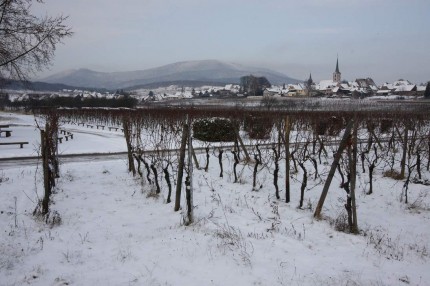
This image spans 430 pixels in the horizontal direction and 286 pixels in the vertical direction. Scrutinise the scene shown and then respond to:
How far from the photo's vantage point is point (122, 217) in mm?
7391

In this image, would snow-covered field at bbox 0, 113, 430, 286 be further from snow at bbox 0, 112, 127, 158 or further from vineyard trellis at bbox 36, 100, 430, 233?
snow at bbox 0, 112, 127, 158

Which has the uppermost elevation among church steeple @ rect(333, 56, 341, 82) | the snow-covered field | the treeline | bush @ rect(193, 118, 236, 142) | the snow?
church steeple @ rect(333, 56, 341, 82)

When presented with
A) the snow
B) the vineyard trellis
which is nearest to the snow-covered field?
the vineyard trellis

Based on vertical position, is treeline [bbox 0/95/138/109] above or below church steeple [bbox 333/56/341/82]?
below

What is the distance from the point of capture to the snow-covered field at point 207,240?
4934mm

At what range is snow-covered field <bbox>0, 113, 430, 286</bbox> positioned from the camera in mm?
4934

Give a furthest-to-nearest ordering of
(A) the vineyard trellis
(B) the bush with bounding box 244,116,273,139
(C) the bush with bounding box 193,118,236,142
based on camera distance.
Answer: (B) the bush with bounding box 244,116,273,139 → (C) the bush with bounding box 193,118,236,142 → (A) the vineyard trellis

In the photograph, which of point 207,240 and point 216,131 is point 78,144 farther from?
point 207,240

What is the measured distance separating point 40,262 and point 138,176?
17.9 ft

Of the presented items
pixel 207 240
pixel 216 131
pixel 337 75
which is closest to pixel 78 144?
pixel 216 131

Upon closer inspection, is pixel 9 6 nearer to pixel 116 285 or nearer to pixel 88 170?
pixel 88 170

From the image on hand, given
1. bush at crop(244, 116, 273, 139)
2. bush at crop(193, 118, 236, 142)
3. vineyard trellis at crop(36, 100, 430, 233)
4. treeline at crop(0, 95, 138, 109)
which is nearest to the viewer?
vineyard trellis at crop(36, 100, 430, 233)

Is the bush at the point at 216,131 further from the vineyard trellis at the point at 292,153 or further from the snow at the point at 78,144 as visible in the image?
the snow at the point at 78,144

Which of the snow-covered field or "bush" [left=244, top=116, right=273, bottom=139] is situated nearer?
the snow-covered field
